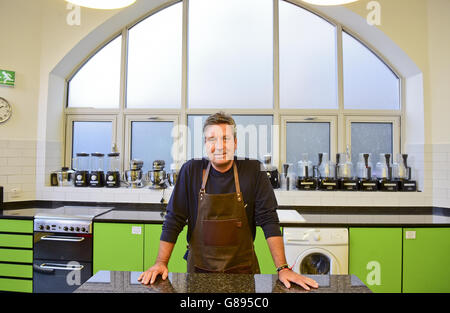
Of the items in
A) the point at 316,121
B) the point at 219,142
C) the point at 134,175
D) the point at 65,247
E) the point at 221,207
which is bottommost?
the point at 65,247

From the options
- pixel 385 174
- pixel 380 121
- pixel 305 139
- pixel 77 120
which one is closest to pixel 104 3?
pixel 77 120

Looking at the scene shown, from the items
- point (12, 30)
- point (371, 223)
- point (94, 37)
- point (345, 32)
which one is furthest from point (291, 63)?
point (12, 30)

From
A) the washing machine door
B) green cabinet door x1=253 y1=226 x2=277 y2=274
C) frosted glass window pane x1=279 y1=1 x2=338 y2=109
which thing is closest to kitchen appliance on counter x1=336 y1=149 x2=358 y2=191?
frosted glass window pane x1=279 y1=1 x2=338 y2=109

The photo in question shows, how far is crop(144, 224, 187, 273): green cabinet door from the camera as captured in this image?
2.65 metres

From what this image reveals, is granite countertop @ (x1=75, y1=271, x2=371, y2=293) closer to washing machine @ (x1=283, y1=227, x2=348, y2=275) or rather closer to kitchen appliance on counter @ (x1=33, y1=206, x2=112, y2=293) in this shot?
washing machine @ (x1=283, y1=227, x2=348, y2=275)

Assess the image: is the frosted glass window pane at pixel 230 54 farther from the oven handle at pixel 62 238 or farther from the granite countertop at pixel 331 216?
the oven handle at pixel 62 238

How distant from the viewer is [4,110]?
322 centimetres

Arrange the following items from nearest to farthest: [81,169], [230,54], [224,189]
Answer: [224,189]
[81,169]
[230,54]

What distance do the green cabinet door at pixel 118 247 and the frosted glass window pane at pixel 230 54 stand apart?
163 centimetres

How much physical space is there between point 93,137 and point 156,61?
119cm

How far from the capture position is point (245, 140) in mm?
3518

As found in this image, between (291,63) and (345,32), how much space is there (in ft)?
2.43

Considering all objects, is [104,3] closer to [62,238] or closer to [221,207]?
[221,207]
